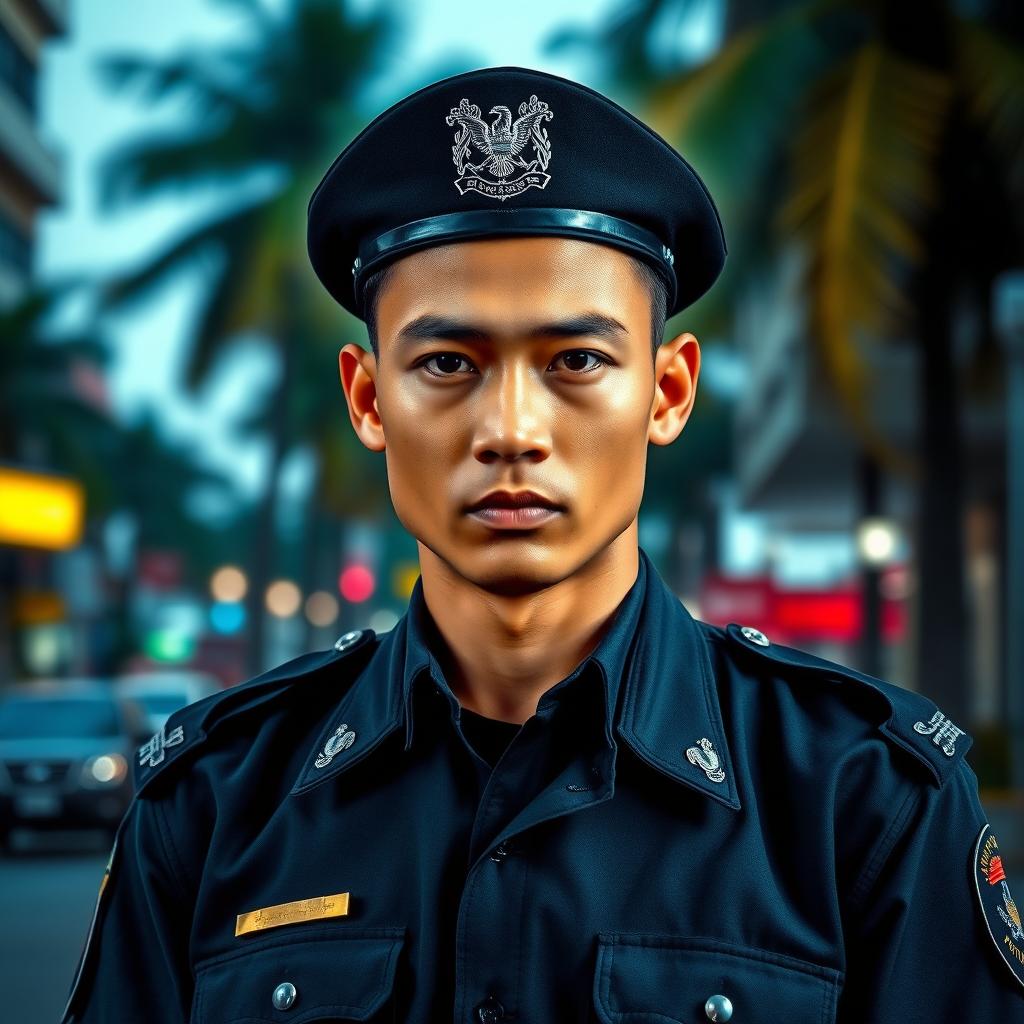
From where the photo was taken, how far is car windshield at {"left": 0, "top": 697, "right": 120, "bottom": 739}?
719 inches

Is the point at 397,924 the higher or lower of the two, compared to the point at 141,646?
lower

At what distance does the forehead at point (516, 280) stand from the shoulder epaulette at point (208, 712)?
62 cm

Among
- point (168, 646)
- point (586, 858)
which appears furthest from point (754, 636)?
point (168, 646)

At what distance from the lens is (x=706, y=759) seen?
2.47 meters

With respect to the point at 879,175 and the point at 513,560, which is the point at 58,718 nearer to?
the point at 879,175

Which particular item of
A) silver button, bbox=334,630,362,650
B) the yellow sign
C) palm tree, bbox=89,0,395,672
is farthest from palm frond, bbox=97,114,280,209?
silver button, bbox=334,630,362,650

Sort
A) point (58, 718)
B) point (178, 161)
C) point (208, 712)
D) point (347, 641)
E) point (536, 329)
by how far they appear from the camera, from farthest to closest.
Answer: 1. point (178, 161)
2. point (58, 718)
3. point (347, 641)
4. point (208, 712)
5. point (536, 329)

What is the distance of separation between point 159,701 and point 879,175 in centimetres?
1631

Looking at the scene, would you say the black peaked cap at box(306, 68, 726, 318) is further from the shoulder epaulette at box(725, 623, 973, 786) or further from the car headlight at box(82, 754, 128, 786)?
the car headlight at box(82, 754, 128, 786)

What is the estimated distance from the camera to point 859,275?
45.9ft

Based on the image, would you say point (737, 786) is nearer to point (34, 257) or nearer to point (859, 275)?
point (859, 275)

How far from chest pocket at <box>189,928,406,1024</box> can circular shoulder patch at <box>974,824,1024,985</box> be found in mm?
761

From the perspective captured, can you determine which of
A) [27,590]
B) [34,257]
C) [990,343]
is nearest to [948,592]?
[990,343]

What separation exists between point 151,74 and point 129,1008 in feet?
101
